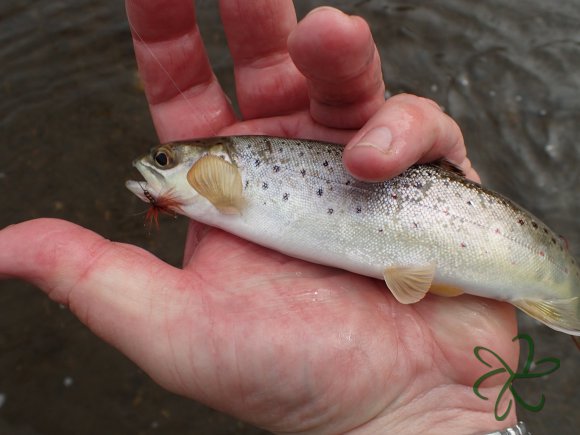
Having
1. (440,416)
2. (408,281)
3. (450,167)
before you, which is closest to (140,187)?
(408,281)

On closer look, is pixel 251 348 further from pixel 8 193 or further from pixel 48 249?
pixel 8 193

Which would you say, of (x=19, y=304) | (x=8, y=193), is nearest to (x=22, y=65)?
(x=8, y=193)

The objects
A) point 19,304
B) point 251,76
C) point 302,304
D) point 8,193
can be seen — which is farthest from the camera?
point 8,193

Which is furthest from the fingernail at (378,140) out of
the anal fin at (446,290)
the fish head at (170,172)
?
the fish head at (170,172)

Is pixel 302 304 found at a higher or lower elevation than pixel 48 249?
lower

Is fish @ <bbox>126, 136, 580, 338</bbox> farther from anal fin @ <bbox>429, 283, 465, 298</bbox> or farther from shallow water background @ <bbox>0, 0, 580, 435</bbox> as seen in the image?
shallow water background @ <bbox>0, 0, 580, 435</bbox>

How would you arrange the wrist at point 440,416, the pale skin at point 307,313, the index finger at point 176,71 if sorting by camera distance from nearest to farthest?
the pale skin at point 307,313 → the wrist at point 440,416 → the index finger at point 176,71

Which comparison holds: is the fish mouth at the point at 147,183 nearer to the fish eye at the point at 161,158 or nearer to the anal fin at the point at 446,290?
the fish eye at the point at 161,158
